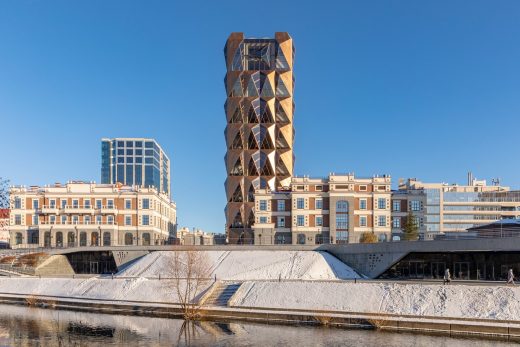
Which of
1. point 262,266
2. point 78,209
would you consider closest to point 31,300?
point 262,266

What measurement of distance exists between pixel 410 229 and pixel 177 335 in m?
53.4

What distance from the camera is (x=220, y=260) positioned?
234 feet

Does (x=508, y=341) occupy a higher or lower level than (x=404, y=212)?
lower

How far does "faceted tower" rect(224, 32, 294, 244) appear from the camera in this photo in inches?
4345

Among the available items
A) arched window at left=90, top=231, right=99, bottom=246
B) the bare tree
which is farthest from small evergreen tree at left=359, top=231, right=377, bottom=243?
arched window at left=90, top=231, right=99, bottom=246

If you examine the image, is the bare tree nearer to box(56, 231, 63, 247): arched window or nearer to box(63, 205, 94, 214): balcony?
box(63, 205, 94, 214): balcony

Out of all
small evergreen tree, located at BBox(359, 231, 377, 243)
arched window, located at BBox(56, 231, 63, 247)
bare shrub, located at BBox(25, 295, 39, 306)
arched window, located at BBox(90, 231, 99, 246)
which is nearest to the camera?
bare shrub, located at BBox(25, 295, 39, 306)

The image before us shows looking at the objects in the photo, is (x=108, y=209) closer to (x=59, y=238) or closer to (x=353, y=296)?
(x=59, y=238)

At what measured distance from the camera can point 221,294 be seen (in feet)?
174

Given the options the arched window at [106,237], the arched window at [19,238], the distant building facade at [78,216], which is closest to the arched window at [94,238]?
the distant building facade at [78,216]

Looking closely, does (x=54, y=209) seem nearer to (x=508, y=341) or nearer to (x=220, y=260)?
(x=220, y=260)

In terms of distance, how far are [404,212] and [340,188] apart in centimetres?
1087

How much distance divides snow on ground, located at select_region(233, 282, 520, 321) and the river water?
503 cm

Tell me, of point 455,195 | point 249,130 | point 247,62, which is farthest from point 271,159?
point 455,195
